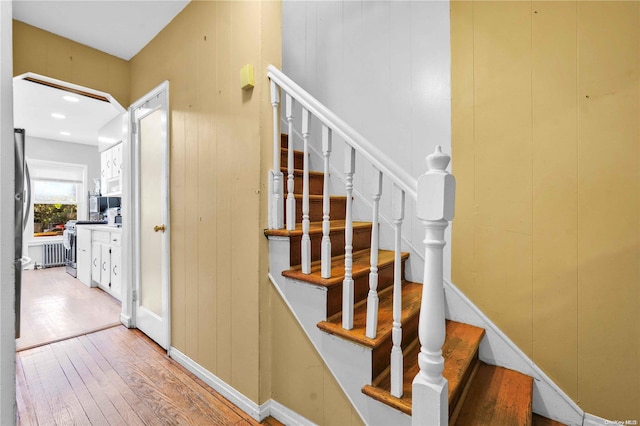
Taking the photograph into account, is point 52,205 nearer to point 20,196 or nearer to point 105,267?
point 105,267

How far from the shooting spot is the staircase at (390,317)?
2.88 ft

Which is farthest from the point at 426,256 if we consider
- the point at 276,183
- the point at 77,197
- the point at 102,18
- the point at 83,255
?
the point at 77,197

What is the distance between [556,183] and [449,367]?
1.04 meters

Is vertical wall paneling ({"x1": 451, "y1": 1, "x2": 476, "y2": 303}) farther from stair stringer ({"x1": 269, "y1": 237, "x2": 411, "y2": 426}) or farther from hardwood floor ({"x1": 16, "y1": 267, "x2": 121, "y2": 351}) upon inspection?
hardwood floor ({"x1": 16, "y1": 267, "x2": 121, "y2": 351})

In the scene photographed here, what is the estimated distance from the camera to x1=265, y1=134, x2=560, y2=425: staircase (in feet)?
3.64

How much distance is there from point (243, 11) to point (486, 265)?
2014 mm

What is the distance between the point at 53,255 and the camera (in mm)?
5637

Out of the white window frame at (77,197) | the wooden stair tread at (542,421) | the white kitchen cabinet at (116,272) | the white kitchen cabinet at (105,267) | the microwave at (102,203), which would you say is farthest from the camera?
the white window frame at (77,197)

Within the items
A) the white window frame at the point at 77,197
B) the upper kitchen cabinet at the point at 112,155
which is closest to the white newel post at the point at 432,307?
the upper kitchen cabinet at the point at 112,155

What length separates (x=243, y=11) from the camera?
1.58 meters

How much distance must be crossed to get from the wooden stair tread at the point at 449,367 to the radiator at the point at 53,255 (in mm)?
7176

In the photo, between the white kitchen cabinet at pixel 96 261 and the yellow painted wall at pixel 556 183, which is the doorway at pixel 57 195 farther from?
the yellow painted wall at pixel 556 183

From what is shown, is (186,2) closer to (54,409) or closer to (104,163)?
(54,409)

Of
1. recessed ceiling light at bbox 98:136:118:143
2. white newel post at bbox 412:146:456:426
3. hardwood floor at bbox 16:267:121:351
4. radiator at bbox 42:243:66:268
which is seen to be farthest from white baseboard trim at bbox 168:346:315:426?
radiator at bbox 42:243:66:268
